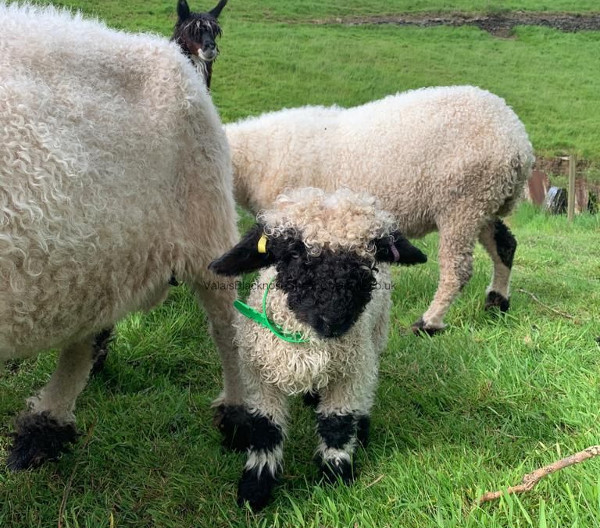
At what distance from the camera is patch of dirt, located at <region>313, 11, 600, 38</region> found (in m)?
15.9

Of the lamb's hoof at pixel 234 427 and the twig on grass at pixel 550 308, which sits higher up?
the lamb's hoof at pixel 234 427

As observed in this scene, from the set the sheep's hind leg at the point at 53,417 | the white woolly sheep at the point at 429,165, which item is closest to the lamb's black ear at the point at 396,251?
the sheep's hind leg at the point at 53,417

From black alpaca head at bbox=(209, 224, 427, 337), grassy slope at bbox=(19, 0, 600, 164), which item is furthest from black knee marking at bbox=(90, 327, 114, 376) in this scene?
grassy slope at bbox=(19, 0, 600, 164)

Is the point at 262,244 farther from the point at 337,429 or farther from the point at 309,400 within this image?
the point at 309,400

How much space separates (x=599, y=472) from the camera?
1.94 m

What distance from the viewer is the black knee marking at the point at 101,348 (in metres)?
2.88

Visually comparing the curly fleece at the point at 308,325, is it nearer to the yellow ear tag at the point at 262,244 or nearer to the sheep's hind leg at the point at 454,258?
the yellow ear tag at the point at 262,244

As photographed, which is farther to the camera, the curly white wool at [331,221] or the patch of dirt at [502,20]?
the patch of dirt at [502,20]

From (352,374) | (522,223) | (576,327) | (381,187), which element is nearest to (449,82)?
(522,223)

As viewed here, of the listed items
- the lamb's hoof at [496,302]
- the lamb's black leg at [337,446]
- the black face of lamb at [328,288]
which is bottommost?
the lamb's hoof at [496,302]

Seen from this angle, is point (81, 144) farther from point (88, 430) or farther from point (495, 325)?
point (495, 325)

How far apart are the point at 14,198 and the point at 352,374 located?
139cm

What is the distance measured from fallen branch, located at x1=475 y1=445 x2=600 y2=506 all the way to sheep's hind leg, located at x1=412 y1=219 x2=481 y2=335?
2.35m

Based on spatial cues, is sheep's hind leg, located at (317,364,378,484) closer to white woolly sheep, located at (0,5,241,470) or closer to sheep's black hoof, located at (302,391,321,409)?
sheep's black hoof, located at (302,391,321,409)
